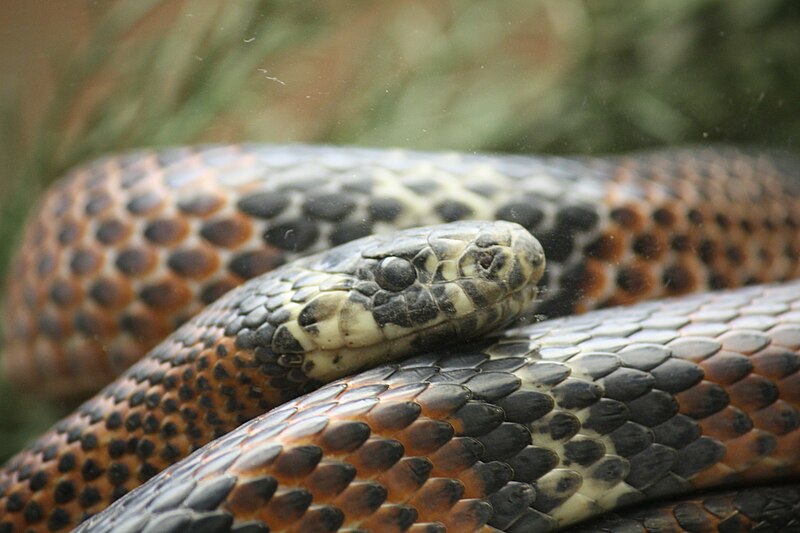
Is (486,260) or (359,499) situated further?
(486,260)

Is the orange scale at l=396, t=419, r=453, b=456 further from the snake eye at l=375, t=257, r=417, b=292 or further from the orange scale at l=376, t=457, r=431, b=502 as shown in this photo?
the snake eye at l=375, t=257, r=417, b=292

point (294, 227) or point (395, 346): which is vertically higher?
point (294, 227)

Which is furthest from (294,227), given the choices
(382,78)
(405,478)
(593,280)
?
(405,478)

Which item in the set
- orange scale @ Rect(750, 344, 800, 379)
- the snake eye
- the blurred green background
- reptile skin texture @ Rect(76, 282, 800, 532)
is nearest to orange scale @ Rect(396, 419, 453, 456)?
reptile skin texture @ Rect(76, 282, 800, 532)

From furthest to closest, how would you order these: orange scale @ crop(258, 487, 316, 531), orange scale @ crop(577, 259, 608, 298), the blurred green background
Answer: orange scale @ crop(577, 259, 608, 298) < the blurred green background < orange scale @ crop(258, 487, 316, 531)

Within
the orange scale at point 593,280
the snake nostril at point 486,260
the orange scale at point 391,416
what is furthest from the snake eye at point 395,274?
the orange scale at point 593,280

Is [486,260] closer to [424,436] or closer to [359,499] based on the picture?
[424,436]

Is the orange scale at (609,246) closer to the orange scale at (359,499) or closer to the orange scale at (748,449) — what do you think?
the orange scale at (748,449)
